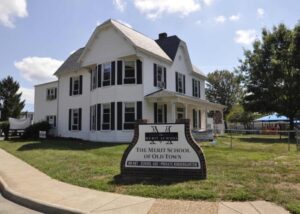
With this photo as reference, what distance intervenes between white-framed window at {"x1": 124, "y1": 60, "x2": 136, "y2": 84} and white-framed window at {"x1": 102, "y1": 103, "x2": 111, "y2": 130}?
2410 millimetres

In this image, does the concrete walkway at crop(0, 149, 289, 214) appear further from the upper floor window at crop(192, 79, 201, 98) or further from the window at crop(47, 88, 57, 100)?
the window at crop(47, 88, 57, 100)

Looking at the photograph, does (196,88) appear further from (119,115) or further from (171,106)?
(119,115)

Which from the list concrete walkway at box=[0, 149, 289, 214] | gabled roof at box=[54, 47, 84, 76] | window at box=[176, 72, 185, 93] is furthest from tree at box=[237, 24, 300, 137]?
concrete walkway at box=[0, 149, 289, 214]

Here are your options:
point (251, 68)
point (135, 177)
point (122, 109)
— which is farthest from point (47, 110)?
point (135, 177)

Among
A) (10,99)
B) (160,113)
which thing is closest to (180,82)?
(160,113)

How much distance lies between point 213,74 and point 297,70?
43432 mm

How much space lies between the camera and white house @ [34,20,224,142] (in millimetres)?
22781

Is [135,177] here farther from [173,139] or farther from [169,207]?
[169,207]

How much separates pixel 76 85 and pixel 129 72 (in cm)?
789

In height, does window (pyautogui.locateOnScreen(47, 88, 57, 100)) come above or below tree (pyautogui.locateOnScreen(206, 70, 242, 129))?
below

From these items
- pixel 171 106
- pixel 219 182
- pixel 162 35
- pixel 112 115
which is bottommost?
pixel 219 182

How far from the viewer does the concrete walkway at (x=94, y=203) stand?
6098mm

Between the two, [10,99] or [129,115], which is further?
[10,99]

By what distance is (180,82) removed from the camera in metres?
28.2
